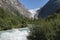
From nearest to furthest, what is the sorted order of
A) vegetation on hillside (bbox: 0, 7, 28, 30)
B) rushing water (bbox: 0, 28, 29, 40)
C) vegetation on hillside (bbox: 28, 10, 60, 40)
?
vegetation on hillside (bbox: 28, 10, 60, 40) → rushing water (bbox: 0, 28, 29, 40) → vegetation on hillside (bbox: 0, 7, 28, 30)

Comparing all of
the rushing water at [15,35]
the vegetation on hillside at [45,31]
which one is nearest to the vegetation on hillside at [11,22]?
the rushing water at [15,35]

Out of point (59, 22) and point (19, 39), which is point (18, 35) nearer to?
point (19, 39)

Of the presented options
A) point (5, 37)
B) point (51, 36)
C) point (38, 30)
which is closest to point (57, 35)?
point (51, 36)

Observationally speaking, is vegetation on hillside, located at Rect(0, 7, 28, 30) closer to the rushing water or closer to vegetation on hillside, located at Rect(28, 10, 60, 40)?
the rushing water

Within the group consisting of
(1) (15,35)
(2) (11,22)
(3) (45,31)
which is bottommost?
(1) (15,35)

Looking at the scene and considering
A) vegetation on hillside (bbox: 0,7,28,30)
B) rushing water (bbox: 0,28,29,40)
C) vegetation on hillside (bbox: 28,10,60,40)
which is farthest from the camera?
vegetation on hillside (bbox: 0,7,28,30)

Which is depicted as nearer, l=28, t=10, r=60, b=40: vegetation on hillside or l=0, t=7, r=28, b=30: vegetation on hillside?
l=28, t=10, r=60, b=40: vegetation on hillside

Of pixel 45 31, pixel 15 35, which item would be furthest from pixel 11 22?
pixel 45 31

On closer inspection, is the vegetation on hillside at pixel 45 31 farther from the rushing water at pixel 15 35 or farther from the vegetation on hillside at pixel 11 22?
the vegetation on hillside at pixel 11 22

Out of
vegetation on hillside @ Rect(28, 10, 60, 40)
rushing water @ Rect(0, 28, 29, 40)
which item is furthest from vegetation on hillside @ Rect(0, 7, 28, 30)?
vegetation on hillside @ Rect(28, 10, 60, 40)

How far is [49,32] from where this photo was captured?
17.8 meters

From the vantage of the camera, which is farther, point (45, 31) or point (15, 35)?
point (15, 35)

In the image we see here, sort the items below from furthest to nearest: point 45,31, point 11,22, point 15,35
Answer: point 11,22
point 15,35
point 45,31

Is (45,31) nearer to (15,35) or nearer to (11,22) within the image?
(15,35)
